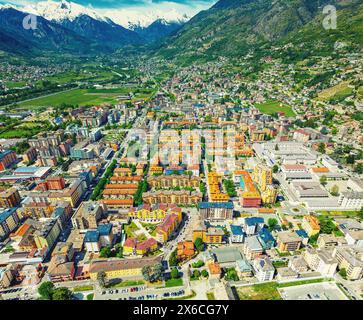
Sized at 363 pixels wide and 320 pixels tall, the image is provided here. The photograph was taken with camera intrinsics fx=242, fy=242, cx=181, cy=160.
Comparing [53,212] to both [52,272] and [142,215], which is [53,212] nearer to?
[52,272]

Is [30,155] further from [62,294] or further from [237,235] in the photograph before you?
[237,235]

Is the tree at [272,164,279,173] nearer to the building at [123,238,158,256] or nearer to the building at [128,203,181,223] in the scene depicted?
the building at [128,203,181,223]

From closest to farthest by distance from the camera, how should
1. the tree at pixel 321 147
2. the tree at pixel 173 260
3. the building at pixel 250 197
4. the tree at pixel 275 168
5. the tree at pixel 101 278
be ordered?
1. the tree at pixel 101 278
2. the tree at pixel 173 260
3. the building at pixel 250 197
4. the tree at pixel 275 168
5. the tree at pixel 321 147

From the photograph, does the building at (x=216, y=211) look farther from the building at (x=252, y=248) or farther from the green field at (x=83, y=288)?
the green field at (x=83, y=288)

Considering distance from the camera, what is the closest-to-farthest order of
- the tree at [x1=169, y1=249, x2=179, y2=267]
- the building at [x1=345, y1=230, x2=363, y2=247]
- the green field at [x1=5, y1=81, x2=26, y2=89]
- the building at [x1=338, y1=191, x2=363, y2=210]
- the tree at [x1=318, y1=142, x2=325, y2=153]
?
the tree at [x1=169, y1=249, x2=179, y2=267] → the building at [x1=345, y1=230, x2=363, y2=247] → the building at [x1=338, y1=191, x2=363, y2=210] → the tree at [x1=318, y1=142, x2=325, y2=153] → the green field at [x1=5, y1=81, x2=26, y2=89]

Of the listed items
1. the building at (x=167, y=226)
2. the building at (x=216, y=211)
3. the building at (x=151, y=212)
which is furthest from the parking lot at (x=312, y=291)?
the building at (x=151, y=212)

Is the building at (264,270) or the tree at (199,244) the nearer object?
the building at (264,270)

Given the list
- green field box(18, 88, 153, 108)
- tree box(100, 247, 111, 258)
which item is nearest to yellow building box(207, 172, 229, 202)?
tree box(100, 247, 111, 258)

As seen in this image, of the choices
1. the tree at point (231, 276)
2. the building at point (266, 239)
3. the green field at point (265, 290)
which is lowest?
the green field at point (265, 290)
